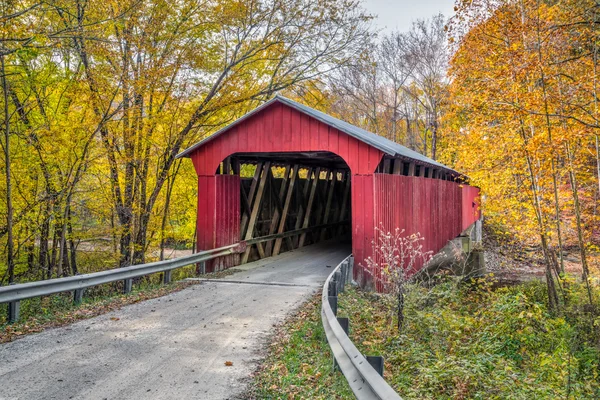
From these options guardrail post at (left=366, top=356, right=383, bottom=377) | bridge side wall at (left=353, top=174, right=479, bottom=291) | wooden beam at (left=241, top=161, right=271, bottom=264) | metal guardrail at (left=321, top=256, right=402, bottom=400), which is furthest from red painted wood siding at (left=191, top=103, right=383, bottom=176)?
guardrail post at (left=366, top=356, right=383, bottom=377)

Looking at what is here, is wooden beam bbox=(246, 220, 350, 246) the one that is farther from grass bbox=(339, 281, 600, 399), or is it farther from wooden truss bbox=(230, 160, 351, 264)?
grass bbox=(339, 281, 600, 399)

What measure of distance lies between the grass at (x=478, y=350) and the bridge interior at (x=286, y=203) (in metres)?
4.30

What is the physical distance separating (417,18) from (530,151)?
1966 centimetres

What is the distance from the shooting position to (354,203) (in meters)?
8.61

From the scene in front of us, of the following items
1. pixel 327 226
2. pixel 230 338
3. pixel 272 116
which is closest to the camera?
pixel 230 338

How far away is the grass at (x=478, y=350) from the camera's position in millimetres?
4617

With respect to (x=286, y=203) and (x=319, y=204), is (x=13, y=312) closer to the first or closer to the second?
(x=286, y=203)

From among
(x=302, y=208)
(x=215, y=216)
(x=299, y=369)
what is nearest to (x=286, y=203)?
(x=302, y=208)

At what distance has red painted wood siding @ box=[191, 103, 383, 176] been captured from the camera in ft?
28.1

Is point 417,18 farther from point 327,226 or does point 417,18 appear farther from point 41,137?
point 41,137

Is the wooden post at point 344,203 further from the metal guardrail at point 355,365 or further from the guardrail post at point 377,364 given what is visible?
the guardrail post at point 377,364

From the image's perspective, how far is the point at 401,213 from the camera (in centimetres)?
959

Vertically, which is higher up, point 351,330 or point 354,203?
point 354,203

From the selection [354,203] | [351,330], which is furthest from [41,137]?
[351,330]
